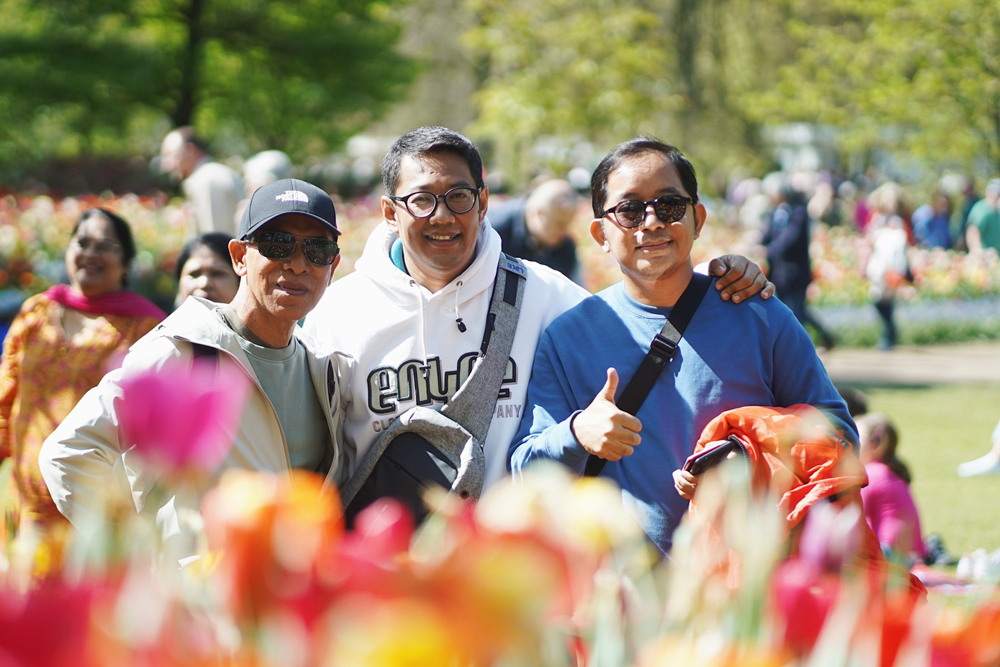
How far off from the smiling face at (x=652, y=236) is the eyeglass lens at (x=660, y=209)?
0.04ft

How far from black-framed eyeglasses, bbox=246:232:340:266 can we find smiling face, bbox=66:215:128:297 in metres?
1.99

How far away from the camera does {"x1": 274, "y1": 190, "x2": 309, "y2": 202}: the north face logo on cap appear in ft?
8.80

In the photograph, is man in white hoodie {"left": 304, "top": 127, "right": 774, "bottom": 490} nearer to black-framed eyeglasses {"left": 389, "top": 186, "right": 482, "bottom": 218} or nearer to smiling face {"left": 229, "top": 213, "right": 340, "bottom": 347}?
black-framed eyeglasses {"left": 389, "top": 186, "right": 482, "bottom": 218}

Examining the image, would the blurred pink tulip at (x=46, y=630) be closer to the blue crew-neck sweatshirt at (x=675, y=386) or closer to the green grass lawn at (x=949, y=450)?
the blue crew-neck sweatshirt at (x=675, y=386)

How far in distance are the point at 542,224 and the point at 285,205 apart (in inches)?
172

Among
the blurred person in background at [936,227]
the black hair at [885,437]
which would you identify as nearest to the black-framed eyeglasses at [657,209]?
the black hair at [885,437]

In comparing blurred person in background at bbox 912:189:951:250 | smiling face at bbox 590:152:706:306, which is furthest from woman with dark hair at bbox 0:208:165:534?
blurred person in background at bbox 912:189:951:250

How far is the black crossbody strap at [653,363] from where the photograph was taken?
2668 mm

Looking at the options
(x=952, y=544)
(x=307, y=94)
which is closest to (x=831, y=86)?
(x=307, y=94)

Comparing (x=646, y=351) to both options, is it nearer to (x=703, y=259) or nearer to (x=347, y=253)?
A: (x=347, y=253)

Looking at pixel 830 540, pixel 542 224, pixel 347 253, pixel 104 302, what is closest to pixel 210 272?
pixel 104 302

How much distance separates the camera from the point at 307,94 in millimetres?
26719

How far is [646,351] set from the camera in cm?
273

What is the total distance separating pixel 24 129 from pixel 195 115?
482cm
